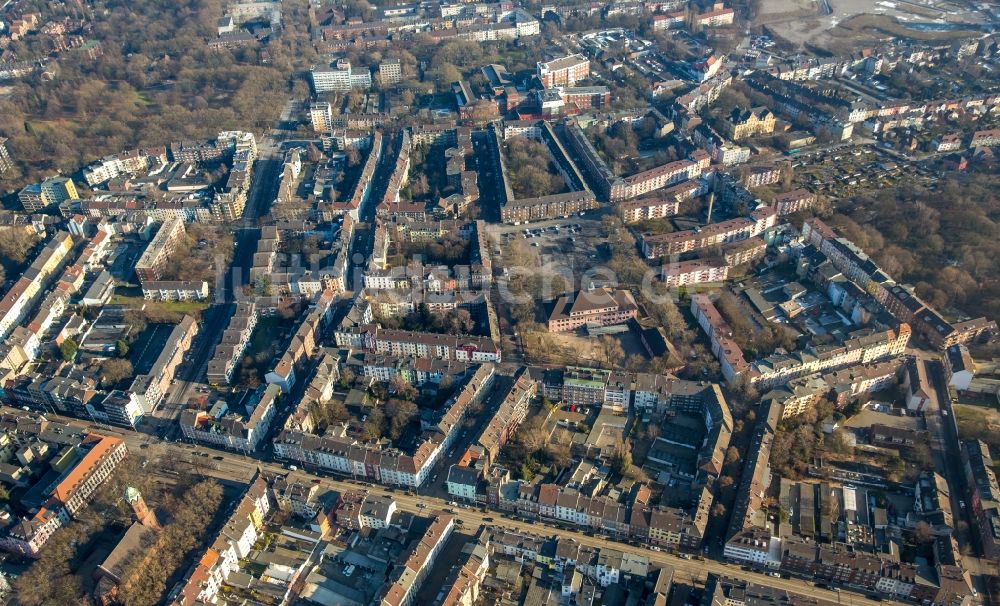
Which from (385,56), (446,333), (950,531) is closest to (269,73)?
(385,56)

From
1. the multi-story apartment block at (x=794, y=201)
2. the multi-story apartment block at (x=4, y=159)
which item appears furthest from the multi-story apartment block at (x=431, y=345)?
the multi-story apartment block at (x=4, y=159)

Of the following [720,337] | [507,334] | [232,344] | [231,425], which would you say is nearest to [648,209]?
[720,337]

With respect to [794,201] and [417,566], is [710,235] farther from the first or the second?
[417,566]

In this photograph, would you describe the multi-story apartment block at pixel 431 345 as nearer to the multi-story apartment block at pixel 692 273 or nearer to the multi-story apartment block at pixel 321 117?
the multi-story apartment block at pixel 692 273

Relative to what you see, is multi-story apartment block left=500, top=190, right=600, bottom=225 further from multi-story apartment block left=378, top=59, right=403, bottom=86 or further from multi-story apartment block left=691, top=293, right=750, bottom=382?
multi-story apartment block left=378, top=59, right=403, bottom=86

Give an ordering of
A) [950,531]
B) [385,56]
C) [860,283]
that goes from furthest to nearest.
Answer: [385,56], [860,283], [950,531]

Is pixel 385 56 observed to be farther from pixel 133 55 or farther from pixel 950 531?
pixel 950 531
